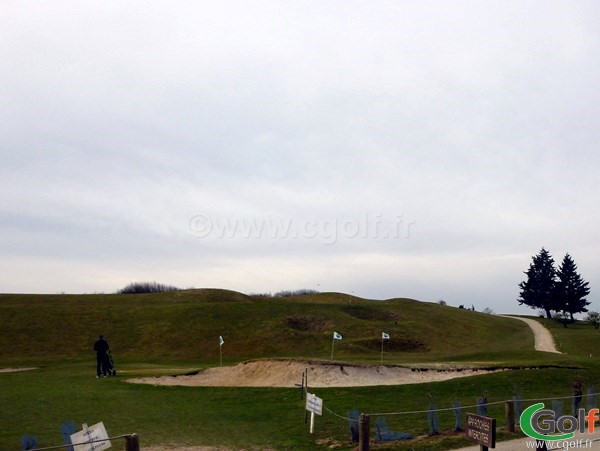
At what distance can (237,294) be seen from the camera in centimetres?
8138

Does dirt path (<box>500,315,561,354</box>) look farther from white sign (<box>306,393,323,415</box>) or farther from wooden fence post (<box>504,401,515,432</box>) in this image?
white sign (<box>306,393,323,415</box>)

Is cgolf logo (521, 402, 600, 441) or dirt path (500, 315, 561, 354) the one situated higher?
dirt path (500, 315, 561, 354)

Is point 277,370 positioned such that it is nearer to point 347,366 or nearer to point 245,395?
point 347,366

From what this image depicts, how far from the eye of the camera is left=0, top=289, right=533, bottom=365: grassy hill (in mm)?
53500

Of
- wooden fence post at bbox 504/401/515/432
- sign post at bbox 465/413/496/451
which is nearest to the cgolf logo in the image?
wooden fence post at bbox 504/401/515/432

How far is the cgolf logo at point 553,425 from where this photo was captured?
54.5ft

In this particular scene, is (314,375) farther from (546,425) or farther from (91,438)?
(91,438)

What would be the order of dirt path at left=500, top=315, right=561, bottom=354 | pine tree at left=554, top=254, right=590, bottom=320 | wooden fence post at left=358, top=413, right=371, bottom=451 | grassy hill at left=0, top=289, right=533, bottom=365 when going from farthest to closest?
pine tree at left=554, top=254, right=590, bottom=320
dirt path at left=500, top=315, right=561, bottom=354
grassy hill at left=0, top=289, right=533, bottom=365
wooden fence post at left=358, top=413, right=371, bottom=451

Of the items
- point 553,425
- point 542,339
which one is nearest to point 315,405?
point 553,425

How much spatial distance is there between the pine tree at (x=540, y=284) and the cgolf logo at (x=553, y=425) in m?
92.9

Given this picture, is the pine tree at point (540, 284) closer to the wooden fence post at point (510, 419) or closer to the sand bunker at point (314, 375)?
the sand bunker at point (314, 375)

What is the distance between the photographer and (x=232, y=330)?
59.3 metres

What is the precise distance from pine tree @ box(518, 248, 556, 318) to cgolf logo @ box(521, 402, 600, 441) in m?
92.9

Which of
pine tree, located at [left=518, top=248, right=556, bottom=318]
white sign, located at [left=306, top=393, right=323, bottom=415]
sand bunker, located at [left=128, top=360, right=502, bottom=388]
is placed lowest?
sand bunker, located at [left=128, top=360, right=502, bottom=388]
